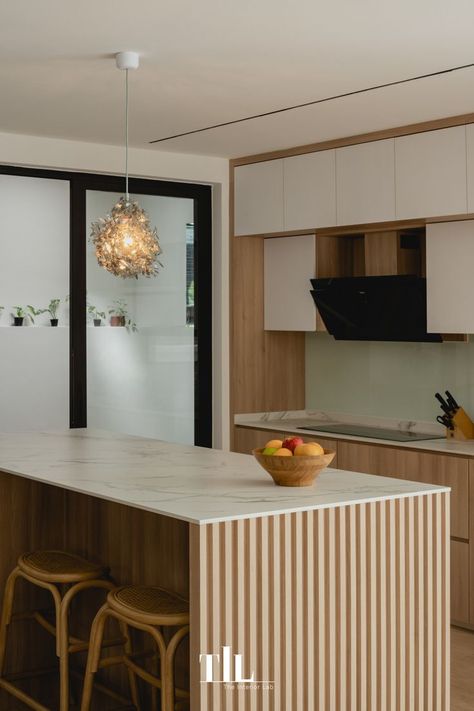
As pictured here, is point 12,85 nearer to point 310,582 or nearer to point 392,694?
point 310,582

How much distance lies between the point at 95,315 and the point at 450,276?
6.97 ft

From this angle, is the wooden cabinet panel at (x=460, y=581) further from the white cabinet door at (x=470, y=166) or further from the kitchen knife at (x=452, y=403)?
the white cabinet door at (x=470, y=166)

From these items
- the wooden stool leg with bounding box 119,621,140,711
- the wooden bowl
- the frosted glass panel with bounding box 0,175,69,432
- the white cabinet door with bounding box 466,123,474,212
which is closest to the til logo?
the wooden bowl

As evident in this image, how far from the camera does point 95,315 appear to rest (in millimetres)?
5918

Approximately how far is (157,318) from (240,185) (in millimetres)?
995

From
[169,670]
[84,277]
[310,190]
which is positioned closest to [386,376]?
[310,190]

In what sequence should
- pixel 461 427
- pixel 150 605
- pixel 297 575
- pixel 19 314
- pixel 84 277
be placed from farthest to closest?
pixel 84 277 → pixel 19 314 → pixel 461 427 → pixel 150 605 → pixel 297 575

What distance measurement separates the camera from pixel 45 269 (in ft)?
18.7

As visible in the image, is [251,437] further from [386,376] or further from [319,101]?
[319,101]

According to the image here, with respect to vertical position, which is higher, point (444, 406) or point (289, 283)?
point (289, 283)

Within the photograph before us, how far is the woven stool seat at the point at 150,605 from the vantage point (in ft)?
9.85

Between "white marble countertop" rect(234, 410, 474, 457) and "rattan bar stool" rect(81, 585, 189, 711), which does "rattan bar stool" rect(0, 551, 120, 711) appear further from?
"white marble countertop" rect(234, 410, 474, 457)

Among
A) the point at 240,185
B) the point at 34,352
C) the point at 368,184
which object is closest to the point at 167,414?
the point at 34,352

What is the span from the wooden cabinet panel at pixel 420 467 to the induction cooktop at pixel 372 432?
0.42ft
